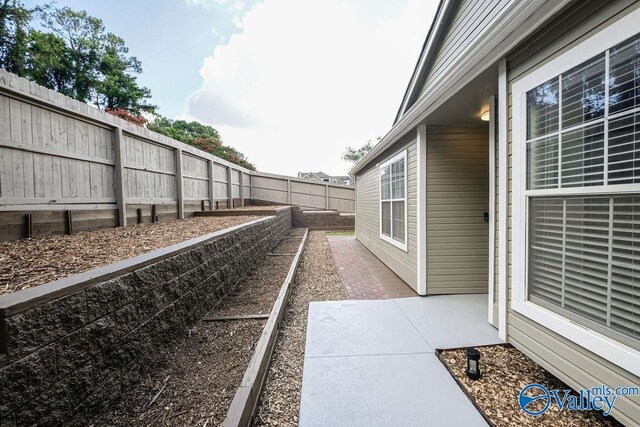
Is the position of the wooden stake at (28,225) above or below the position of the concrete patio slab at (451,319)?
above

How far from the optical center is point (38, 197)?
315 cm

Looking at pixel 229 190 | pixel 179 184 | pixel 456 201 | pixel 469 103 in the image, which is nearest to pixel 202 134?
A: pixel 229 190

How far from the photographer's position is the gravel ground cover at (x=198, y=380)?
1.76 m

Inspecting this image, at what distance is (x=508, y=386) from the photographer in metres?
2.09

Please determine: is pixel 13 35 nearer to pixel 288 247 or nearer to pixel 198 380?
pixel 288 247

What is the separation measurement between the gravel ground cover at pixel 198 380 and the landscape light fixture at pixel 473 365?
185 centimetres

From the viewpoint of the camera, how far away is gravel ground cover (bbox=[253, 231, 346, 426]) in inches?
76.3

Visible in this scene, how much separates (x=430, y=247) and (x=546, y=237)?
1899mm

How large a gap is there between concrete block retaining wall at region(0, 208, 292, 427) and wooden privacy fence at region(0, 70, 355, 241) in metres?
1.82

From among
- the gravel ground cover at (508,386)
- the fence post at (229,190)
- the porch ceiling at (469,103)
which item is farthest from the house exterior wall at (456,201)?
the fence post at (229,190)

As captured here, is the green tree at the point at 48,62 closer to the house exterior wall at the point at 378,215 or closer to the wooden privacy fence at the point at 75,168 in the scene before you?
the wooden privacy fence at the point at 75,168

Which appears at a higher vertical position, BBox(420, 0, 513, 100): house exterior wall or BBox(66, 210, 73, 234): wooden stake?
BBox(420, 0, 513, 100): house exterior wall

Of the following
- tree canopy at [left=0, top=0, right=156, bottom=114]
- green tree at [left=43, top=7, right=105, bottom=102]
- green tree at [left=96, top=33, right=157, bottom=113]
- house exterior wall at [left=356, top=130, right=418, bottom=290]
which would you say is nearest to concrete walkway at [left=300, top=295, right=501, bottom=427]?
house exterior wall at [left=356, top=130, right=418, bottom=290]

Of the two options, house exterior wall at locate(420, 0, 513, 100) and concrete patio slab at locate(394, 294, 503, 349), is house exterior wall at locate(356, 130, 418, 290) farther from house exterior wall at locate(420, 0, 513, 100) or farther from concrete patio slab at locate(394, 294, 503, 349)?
house exterior wall at locate(420, 0, 513, 100)
